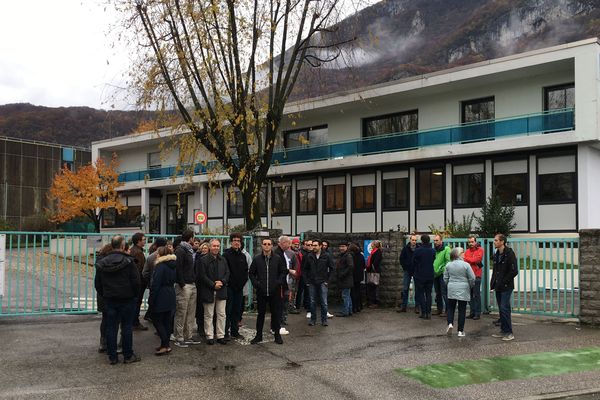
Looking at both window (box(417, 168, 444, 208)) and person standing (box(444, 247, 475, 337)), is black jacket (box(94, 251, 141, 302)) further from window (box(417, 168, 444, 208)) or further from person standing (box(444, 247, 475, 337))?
window (box(417, 168, 444, 208))

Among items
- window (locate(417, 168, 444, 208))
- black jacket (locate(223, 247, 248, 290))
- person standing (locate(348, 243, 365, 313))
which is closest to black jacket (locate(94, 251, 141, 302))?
black jacket (locate(223, 247, 248, 290))

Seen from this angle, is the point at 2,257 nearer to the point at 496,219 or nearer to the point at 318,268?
the point at 318,268

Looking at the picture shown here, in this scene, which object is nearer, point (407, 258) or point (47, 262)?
point (47, 262)

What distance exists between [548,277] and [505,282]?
239 centimetres

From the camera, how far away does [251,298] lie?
13.3 m

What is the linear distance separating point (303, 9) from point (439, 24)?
479 feet

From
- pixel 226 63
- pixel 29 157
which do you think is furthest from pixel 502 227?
pixel 29 157

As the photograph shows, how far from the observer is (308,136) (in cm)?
3266

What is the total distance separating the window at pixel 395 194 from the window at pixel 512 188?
14.8ft

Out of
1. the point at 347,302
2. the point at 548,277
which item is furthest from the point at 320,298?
the point at 548,277

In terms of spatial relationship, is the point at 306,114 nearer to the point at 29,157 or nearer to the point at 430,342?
the point at 430,342

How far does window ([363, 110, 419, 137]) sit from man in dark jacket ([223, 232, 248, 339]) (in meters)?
19.5

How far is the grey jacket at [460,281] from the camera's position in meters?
10.2

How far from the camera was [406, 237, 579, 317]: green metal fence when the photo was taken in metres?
11.6
